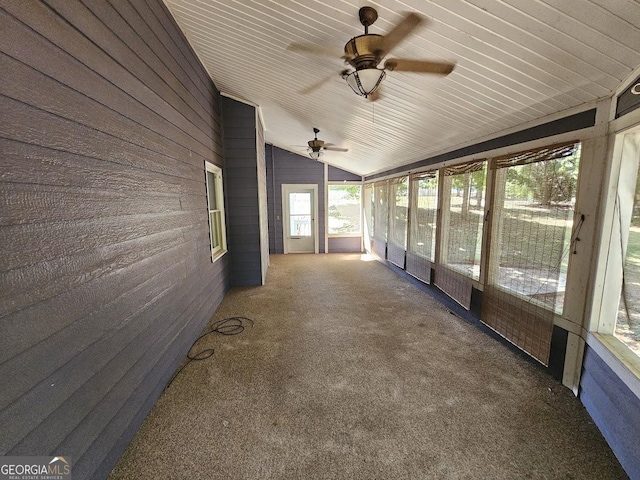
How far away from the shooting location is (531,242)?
2479 mm

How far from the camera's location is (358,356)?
8.85 ft

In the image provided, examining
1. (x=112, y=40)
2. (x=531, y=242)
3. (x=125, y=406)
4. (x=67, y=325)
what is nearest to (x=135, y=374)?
(x=125, y=406)

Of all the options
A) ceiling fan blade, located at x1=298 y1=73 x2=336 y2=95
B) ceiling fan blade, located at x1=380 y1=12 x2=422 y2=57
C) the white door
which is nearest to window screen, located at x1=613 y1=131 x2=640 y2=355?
ceiling fan blade, located at x1=380 y1=12 x2=422 y2=57

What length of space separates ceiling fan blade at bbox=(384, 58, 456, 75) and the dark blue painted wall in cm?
227

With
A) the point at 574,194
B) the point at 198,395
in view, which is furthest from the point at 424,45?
the point at 198,395

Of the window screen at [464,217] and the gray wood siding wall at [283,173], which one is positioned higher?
the gray wood siding wall at [283,173]

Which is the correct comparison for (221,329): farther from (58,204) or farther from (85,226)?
(58,204)

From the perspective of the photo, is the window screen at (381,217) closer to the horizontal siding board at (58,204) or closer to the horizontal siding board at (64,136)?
the horizontal siding board at (64,136)

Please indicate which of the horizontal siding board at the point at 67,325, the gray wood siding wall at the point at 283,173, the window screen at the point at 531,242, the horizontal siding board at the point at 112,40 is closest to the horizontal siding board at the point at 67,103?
the horizontal siding board at the point at 112,40

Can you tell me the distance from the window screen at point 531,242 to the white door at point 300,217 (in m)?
5.31

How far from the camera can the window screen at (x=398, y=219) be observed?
515 centimetres

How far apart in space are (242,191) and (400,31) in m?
3.39

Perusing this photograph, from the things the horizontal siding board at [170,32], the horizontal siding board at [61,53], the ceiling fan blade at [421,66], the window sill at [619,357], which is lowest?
the window sill at [619,357]

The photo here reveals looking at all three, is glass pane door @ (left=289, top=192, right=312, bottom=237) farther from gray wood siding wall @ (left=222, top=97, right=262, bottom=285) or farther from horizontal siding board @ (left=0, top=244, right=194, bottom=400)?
horizontal siding board @ (left=0, top=244, right=194, bottom=400)
